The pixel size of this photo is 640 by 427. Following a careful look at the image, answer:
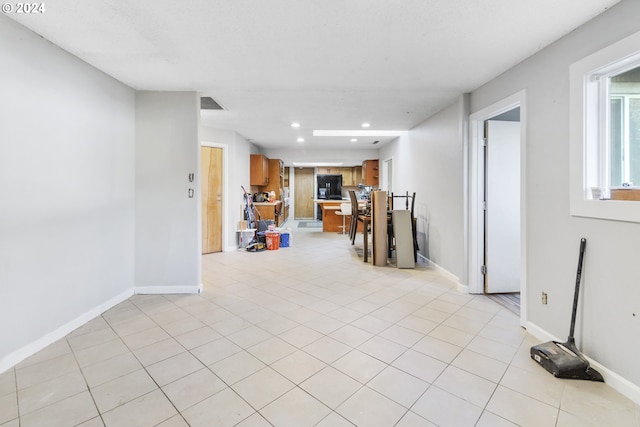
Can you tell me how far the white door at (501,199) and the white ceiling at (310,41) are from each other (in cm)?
69

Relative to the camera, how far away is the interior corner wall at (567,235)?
5.59ft

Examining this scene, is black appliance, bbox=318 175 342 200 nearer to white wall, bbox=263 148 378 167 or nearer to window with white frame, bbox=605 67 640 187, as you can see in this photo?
white wall, bbox=263 148 378 167

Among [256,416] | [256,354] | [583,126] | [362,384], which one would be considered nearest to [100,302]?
[256,354]

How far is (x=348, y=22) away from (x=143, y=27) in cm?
148

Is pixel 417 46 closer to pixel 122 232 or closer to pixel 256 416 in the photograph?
pixel 256 416

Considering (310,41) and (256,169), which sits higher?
(310,41)

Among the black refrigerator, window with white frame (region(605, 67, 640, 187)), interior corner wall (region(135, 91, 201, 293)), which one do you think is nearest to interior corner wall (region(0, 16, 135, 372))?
interior corner wall (region(135, 91, 201, 293))

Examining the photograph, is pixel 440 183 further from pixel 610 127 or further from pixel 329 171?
pixel 329 171

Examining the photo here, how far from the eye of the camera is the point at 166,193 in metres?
3.34

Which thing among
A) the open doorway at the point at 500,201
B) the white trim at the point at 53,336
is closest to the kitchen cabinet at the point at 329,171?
A: the open doorway at the point at 500,201

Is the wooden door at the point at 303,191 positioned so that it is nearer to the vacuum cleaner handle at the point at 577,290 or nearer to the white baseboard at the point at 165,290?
the white baseboard at the point at 165,290
